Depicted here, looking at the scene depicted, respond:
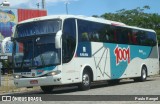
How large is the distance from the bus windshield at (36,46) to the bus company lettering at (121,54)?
6503 mm

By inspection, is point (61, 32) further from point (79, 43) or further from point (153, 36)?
point (153, 36)

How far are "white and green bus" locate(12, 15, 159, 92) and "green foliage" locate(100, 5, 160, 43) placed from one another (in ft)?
115

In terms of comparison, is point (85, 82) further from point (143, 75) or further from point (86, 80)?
point (143, 75)

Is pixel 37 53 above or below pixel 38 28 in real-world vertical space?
below

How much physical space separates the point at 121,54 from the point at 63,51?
7.29 m

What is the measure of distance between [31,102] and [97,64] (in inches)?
313

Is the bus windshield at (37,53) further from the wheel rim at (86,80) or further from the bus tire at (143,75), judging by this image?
the bus tire at (143,75)

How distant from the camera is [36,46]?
19.9 m

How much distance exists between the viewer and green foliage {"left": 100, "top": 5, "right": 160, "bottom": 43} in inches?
2349

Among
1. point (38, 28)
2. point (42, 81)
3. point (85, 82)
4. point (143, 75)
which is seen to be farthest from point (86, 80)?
point (143, 75)

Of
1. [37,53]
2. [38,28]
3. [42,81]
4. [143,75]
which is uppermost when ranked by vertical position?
[38,28]

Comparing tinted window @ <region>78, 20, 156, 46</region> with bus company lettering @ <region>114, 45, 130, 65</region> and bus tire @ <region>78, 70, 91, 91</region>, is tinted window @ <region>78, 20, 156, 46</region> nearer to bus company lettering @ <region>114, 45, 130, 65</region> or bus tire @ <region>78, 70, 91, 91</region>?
bus company lettering @ <region>114, 45, 130, 65</region>

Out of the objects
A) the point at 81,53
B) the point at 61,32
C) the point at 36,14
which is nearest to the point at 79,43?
the point at 81,53

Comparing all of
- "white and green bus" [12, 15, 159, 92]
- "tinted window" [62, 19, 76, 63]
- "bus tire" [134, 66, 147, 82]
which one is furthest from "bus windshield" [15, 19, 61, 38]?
"bus tire" [134, 66, 147, 82]
